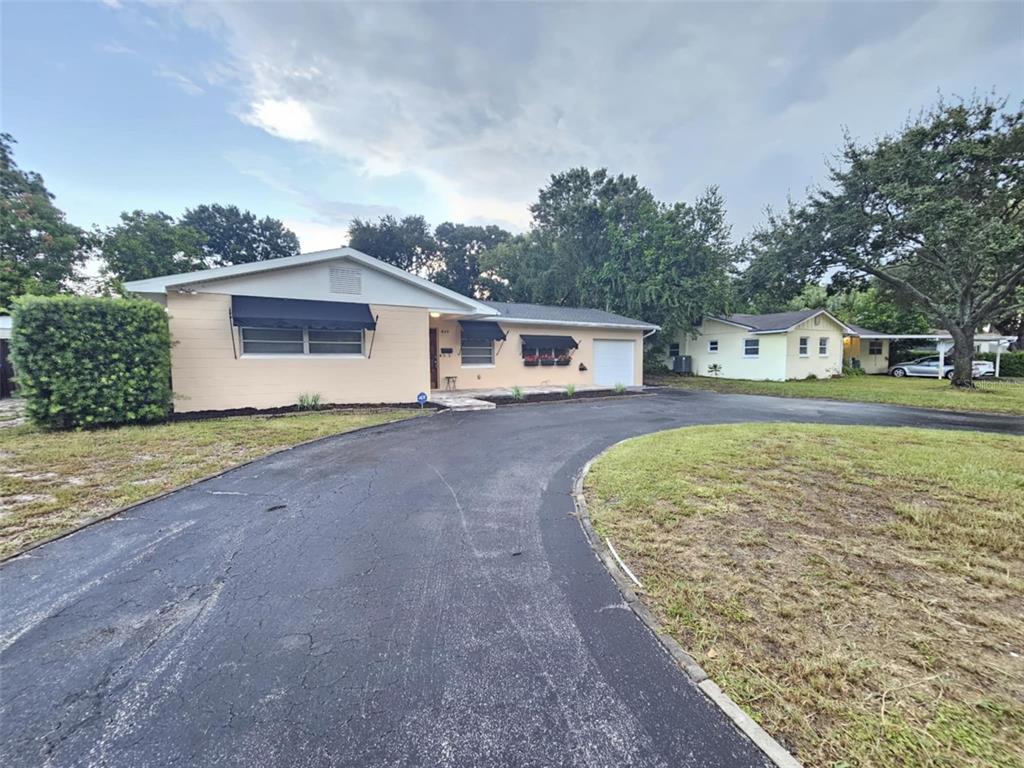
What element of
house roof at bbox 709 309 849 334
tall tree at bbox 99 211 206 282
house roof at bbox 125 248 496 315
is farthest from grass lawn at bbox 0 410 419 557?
tall tree at bbox 99 211 206 282

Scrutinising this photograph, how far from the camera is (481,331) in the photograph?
→ 44.7ft

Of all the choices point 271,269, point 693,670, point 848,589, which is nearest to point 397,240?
point 271,269

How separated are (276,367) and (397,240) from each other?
83.6 ft

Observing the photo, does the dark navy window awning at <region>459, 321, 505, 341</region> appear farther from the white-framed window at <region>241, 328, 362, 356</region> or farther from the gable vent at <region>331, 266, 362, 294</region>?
the gable vent at <region>331, 266, 362, 294</region>

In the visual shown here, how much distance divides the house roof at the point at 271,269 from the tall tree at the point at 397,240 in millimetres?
22189

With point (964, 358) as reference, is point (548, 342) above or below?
above

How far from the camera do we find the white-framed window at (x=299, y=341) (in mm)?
9852

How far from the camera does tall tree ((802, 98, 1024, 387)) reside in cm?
1361

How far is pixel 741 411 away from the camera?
11.1m

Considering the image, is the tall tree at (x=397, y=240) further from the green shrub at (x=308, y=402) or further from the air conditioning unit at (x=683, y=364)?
the green shrub at (x=308, y=402)

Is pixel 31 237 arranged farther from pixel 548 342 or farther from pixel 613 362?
pixel 613 362

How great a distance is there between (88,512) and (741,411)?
12603mm

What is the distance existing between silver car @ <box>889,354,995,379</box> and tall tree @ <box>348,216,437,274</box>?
34.1 metres

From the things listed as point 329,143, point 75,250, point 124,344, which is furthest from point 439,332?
point 75,250
